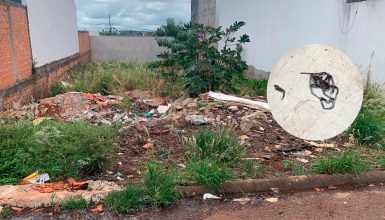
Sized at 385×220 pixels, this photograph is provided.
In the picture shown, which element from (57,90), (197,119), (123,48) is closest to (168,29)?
(123,48)

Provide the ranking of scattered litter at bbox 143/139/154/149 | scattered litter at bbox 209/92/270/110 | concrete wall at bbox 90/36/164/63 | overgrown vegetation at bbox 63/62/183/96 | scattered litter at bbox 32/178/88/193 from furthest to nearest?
concrete wall at bbox 90/36/164/63, overgrown vegetation at bbox 63/62/183/96, scattered litter at bbox 209/92/270/110, scattered litter at bbox 143/139/154/149, scattered litter at bbox 32/178/88/193

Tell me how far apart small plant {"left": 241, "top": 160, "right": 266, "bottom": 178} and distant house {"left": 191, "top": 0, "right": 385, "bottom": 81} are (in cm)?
381

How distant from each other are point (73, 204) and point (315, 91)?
2.35 m

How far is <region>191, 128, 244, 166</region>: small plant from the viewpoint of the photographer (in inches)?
148

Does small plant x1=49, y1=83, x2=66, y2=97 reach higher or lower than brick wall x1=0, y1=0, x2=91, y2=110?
lower

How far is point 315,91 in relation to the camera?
313 cm

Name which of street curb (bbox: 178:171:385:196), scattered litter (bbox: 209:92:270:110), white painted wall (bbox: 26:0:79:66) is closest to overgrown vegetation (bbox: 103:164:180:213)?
street curb (bbox: 178:171:385:196)

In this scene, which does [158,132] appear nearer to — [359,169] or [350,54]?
[359,169]

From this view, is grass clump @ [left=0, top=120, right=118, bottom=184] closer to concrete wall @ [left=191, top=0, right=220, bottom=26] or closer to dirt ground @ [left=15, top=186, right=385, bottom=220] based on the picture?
dirt ground @ [left=15, top=186, right=385, bottom=220]

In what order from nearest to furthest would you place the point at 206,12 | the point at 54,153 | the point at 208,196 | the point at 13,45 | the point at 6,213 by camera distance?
1. the point at 6,213
2. the point at 208,196
3. the point at 54,153
4. the point at 13,45
5. the point at 206,12

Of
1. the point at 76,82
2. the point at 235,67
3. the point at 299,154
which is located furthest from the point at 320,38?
the point at 76,82

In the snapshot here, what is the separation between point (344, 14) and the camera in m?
7.11

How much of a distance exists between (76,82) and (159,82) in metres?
2.26

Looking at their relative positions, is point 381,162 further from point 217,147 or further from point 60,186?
point 60,186
